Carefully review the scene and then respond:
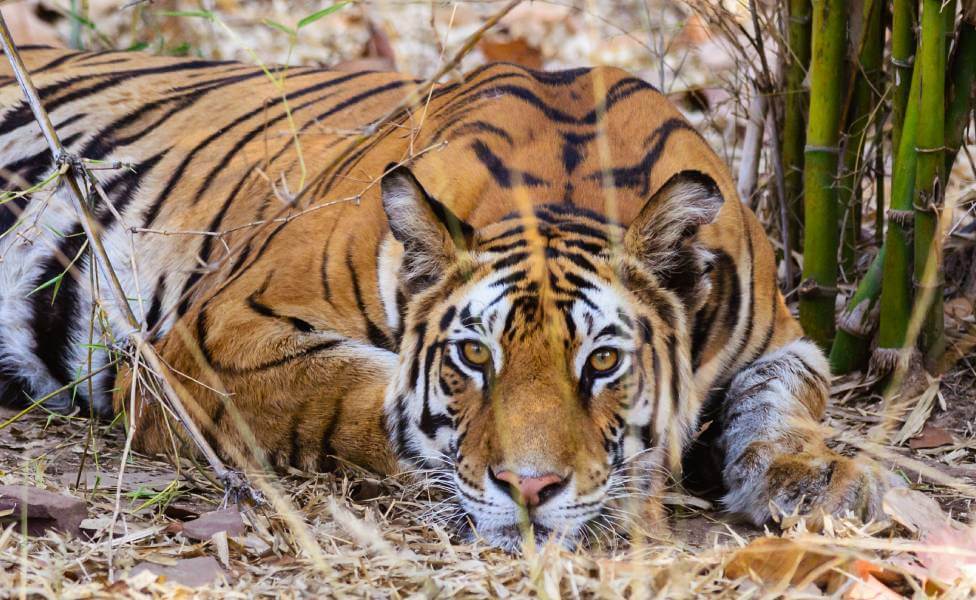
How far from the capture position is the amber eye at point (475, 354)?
228 centimetres

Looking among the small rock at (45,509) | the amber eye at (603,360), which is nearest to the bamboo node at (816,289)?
the amber eye at (603,360)

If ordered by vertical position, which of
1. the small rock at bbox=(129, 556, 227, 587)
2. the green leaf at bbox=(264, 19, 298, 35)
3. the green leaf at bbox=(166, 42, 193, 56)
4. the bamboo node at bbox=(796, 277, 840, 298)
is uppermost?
the green leaf at bbox=(166, 42, 193, 56)

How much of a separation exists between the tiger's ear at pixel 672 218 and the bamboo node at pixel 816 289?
952 millimetres

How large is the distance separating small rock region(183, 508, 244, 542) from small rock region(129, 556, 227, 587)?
10 cm

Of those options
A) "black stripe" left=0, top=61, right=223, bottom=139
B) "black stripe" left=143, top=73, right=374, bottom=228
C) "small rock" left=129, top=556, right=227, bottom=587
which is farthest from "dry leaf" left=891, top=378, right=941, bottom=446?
"black stripe" left=0, top=61, right=223, bottom=139

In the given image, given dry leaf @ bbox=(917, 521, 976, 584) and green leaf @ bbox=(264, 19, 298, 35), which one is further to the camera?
green leaf @ bbox=(264, 19, 298, 35)

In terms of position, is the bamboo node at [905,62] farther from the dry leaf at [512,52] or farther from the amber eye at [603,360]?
the dry leaf at [512,52]

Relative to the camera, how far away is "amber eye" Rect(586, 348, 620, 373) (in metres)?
2.25

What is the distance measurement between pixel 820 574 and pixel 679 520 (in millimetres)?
591

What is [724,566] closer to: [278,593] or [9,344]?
[278,593]

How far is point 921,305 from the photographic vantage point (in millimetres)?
3006

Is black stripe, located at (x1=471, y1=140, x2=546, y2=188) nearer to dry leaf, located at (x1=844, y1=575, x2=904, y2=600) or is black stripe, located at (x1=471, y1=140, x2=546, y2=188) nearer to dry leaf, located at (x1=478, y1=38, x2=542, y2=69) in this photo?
dry leaf, located at (x1=844, y1=575, x2=904, y2=600)

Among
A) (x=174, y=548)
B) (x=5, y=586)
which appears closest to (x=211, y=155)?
(x=174, y=548)

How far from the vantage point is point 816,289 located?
3273 millimetres
